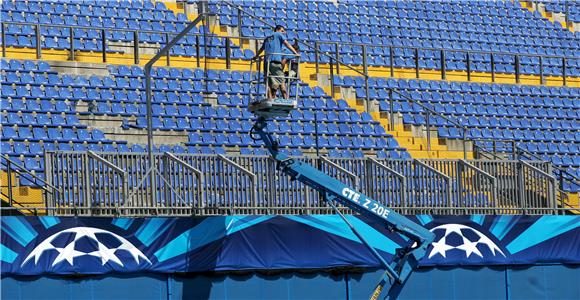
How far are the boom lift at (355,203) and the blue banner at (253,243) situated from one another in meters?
0.64

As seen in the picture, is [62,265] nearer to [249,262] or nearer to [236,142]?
[249,262]

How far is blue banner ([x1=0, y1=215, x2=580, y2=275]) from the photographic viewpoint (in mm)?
17875

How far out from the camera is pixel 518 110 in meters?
29.8

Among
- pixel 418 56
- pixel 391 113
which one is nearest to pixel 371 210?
pixel 391 113

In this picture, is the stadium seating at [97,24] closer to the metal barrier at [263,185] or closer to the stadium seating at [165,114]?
the stadium seating at [165,114]

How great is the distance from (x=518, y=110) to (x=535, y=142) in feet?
4.86

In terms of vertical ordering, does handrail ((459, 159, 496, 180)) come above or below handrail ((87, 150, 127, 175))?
below

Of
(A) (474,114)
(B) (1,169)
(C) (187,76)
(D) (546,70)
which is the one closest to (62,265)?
(B) (1,169)

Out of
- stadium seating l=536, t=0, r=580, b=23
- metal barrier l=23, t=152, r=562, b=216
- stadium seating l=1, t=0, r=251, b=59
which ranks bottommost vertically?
metal barrier l=23, t=152, r=562, b=216

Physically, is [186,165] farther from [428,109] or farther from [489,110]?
[489,110]

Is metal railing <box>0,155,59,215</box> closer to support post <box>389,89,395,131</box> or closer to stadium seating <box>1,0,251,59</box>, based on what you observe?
stadium seating <box>1,0,251,59</box>

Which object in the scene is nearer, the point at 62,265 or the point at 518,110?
the point at 62,265

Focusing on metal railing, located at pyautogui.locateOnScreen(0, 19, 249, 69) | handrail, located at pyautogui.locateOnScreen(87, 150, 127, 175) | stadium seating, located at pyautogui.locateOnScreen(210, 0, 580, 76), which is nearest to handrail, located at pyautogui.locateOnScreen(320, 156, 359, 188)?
handrail, located at pyautogui.locateOnScreen(87, 150, 127, 175)

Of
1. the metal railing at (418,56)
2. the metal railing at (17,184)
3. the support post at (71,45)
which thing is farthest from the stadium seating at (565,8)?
the metal railing at (17,184)
